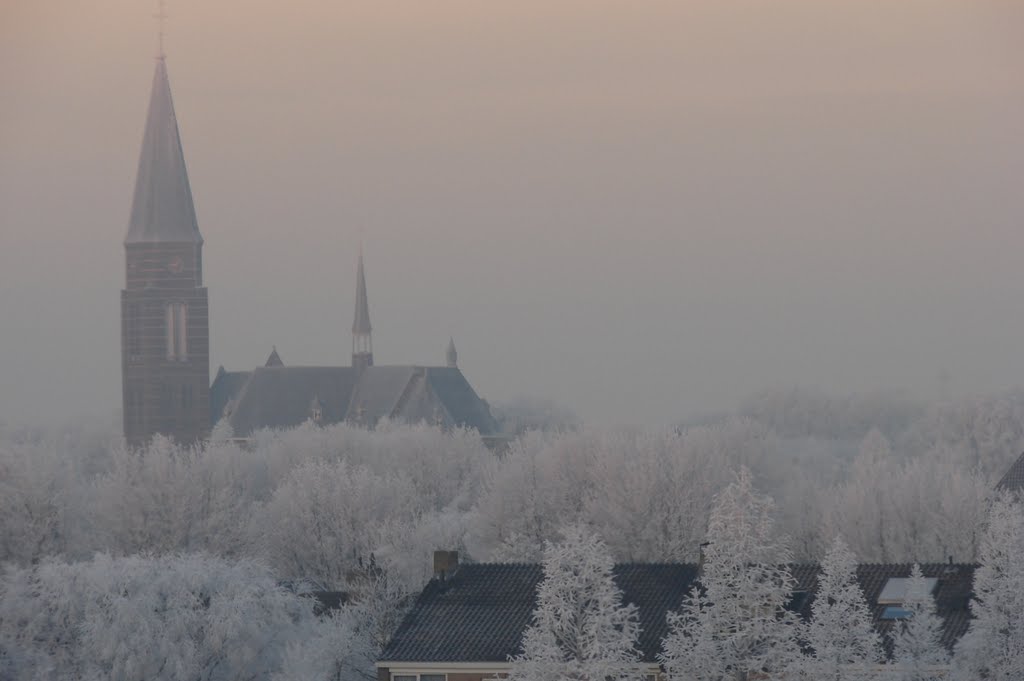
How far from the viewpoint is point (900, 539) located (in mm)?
92562

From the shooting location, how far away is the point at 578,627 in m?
45.5

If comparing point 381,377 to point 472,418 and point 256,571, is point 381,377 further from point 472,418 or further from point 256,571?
point 256,571

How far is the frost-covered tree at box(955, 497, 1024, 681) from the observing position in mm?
44562

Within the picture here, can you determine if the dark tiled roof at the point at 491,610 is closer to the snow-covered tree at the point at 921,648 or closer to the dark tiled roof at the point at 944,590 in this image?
the dark tiled roof at the point at 944,590

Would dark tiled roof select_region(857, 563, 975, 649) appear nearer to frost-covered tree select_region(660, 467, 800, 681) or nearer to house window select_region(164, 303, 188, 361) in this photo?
frost-covered tree select_region(660, 467, 800, 681)

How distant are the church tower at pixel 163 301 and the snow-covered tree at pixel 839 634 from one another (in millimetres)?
132165

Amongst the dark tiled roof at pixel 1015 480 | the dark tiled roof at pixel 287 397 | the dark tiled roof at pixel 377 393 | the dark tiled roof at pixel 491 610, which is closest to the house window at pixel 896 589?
the dark tiled roof at pixel 491 610

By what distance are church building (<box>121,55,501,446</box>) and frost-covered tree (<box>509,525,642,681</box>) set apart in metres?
128

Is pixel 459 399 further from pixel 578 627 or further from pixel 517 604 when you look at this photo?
pixel 578 627

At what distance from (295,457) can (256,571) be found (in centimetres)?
6226

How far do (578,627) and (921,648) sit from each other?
7284 mm

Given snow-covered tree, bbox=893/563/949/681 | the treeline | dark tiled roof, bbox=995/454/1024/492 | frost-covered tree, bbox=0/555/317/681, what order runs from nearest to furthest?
snow-covered tree, bbox=893/563/949/681, frost-covered tree, bbox=0/555/317/681, dark tiled roof, bbox=995/454/1024/492, the treeline

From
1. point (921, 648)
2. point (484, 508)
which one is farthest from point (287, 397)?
point (921, 648)

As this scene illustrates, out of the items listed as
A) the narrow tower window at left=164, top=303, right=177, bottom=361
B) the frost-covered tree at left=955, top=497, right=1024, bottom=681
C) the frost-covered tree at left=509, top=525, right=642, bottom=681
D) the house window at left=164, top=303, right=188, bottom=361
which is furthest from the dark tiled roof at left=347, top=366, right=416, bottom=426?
the frost-covered tree at left=955, top=497, right=1024, bottom=681
